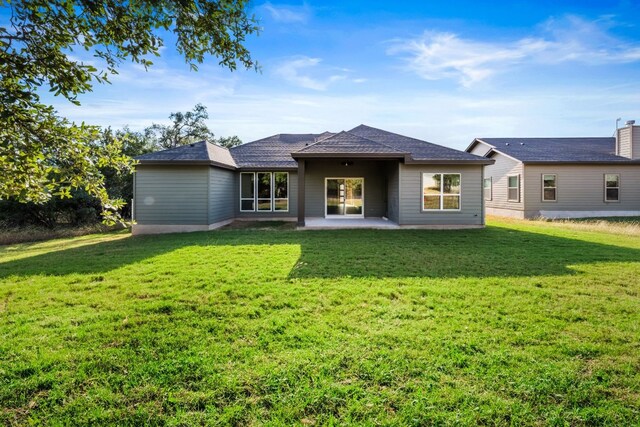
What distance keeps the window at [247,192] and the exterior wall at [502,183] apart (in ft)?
46.4

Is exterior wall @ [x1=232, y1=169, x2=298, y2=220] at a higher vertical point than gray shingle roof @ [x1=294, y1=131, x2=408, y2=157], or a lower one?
lower

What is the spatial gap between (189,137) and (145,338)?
1249 inches

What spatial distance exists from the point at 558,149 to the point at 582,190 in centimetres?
315

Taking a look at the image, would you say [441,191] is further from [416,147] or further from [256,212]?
[256,212]

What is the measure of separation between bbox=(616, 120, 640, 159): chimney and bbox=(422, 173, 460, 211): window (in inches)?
484

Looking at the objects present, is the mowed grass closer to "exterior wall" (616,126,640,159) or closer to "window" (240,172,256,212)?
"window" (240,172,256,212)

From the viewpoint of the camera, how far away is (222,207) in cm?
1448

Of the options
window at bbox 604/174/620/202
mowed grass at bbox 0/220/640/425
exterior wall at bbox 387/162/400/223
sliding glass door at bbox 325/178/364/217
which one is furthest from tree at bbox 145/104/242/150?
window at bbox 604/174/620/202

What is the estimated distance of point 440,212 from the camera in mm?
13039

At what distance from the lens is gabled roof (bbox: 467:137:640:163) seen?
1784cm

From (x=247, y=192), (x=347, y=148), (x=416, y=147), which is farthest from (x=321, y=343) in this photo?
(x=247, y=192)

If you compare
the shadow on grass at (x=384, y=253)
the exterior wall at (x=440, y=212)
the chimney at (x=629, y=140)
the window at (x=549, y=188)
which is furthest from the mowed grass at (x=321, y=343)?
the chimney at (x=629, y=140)

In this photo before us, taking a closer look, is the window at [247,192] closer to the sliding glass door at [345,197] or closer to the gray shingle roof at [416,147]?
the sliding glass door at [345,197]

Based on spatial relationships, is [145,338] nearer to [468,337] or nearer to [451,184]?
[468,337]
